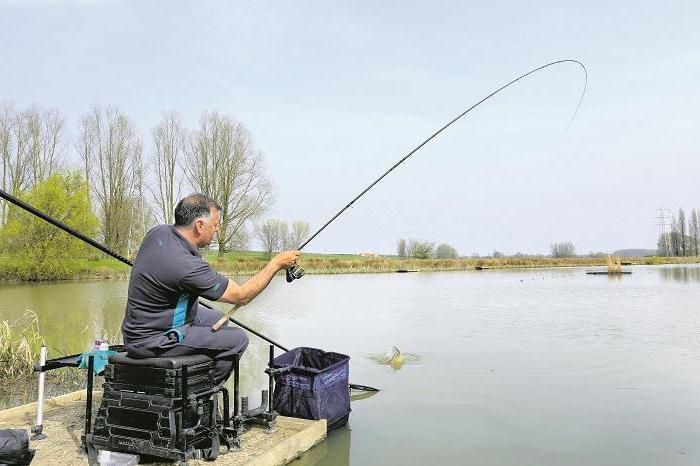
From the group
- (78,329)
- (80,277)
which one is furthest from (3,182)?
(78,329)

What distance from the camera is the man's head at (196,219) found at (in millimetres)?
2969

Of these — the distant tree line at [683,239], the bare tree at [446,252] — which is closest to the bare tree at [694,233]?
the distant tree line at [683,239]

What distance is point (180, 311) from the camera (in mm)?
2885

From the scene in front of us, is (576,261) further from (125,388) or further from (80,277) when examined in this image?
(125,388)

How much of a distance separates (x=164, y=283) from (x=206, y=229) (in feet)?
1.27

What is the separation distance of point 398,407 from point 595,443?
157 cm

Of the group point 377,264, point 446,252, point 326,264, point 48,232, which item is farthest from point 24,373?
point 446,252

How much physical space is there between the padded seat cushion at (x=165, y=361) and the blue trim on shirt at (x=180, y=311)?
0.18 m

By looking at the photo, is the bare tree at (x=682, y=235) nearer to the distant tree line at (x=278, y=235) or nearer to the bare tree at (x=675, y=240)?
the bare tree at (x=675, y=240)

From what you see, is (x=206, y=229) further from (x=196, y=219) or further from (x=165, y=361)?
(x=165, y=361)

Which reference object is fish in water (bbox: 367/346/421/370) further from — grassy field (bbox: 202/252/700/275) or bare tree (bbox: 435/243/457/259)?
bare tree (bbox: 435/243/457/259)

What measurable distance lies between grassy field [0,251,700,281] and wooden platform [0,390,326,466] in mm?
14924

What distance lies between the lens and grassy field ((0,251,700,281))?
2245 cm

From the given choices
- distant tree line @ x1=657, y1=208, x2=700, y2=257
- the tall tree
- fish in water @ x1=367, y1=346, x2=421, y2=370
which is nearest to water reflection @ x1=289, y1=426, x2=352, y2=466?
fish in water @ x1=367, y1=346, x2=421, y2=370
